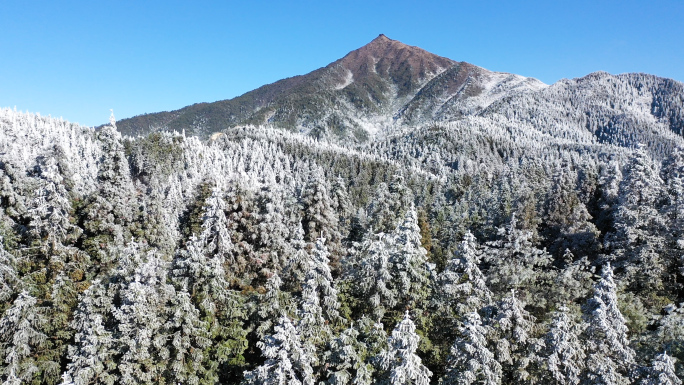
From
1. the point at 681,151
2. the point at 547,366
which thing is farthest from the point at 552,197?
the point at 547,366

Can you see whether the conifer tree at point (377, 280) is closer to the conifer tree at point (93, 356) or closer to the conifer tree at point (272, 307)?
the conifer tree at point (272, 307)

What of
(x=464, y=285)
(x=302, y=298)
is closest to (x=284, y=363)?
(x=302, y=298)

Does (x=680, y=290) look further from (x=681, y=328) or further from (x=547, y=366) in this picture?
(x=547, y=366)

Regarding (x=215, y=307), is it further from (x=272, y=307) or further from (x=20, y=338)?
(x=20, y=338)

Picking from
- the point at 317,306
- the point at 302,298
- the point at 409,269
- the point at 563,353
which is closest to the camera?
the point at 563,353

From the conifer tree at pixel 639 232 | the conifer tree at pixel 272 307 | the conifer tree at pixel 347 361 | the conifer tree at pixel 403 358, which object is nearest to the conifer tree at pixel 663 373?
the conifer tree at pixel 403 358

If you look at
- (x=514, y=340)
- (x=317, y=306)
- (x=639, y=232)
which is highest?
(x=317, y=306)

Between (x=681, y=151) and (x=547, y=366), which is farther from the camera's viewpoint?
(x=681, y=151)

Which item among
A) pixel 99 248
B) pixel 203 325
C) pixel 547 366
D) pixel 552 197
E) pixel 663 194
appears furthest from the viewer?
pixel 552 197

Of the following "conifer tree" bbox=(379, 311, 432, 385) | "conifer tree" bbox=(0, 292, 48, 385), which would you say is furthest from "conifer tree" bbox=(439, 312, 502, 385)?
"conifer tree" bbox=(0, 292, 48, 385)

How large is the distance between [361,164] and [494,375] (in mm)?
150187

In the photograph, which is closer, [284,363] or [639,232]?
[284,363]

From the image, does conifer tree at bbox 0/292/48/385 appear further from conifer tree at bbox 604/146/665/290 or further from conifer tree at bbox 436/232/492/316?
conifer tree at bbox 604/146/665/290

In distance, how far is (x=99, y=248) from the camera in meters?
30.7
